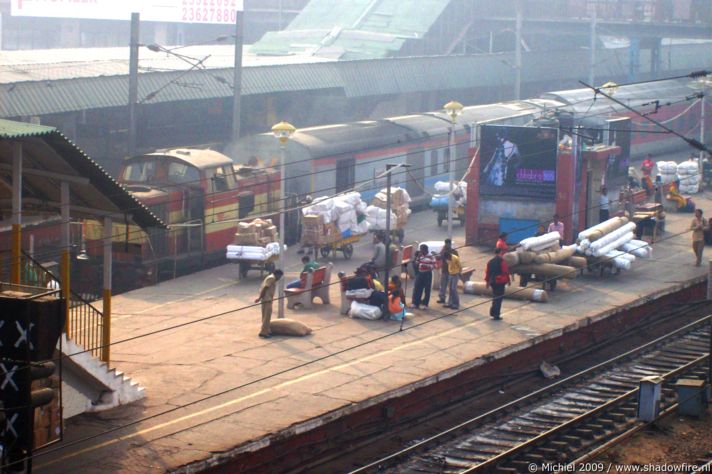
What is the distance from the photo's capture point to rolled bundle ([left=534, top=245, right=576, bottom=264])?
23.9 metres

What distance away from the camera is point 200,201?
25297 millimetres

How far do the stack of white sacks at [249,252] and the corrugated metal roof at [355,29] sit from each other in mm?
30410

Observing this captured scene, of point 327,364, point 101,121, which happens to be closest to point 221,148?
point 101,121

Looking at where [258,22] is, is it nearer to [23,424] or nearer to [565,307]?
[565,307]

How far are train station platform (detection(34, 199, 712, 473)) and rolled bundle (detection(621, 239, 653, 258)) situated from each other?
0.50 m

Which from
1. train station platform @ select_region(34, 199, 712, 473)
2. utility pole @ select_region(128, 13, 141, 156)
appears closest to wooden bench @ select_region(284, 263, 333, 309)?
train station platform @ select_region(34, 199, 712, 473)

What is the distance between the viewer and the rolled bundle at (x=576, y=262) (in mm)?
24719

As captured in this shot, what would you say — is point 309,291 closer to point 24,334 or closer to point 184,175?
point 184,175

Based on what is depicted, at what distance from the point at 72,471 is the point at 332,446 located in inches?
159

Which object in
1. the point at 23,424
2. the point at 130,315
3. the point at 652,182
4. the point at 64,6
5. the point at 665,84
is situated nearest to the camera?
the point at 23,424

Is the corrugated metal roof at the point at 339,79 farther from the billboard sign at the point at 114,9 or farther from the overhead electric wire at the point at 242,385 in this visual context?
the billboard sign at the point at 114,9

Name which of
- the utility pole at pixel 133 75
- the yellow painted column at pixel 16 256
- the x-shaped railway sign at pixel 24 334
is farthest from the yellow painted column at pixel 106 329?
the utility pole at pixel 133 75

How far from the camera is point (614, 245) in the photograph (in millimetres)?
25688

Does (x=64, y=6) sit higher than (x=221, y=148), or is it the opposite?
(x=64, y=6)
